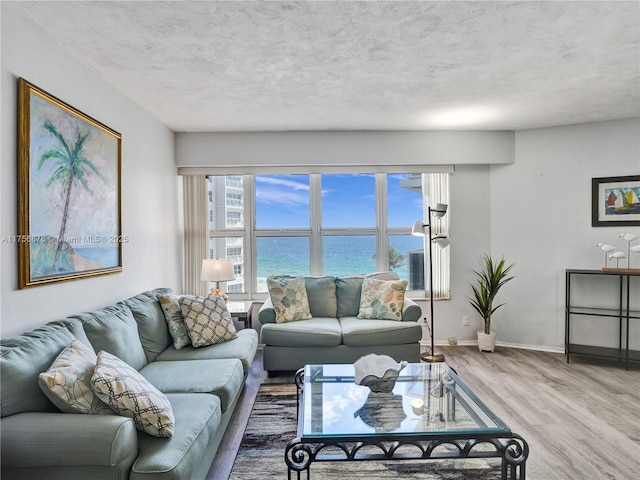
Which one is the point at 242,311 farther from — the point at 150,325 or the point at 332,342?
the point at 150,325

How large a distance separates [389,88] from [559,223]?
2707mm

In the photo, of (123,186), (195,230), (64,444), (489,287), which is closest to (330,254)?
(195,230)

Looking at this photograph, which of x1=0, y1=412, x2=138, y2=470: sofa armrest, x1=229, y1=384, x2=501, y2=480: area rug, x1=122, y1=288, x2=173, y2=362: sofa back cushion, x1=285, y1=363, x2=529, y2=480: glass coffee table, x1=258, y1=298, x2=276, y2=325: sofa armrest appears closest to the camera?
x1=0, y1=412, x2=138, y2=470: sofa armrest

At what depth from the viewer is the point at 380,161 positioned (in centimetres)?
452

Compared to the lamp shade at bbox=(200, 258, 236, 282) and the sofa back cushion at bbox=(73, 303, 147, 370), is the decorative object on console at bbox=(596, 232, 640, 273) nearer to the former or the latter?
the lamp shade at bbox=(200, 258, 236, 282)

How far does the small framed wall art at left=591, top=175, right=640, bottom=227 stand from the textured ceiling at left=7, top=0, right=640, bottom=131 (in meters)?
0.71

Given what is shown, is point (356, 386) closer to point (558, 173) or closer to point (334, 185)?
point (334, 185)

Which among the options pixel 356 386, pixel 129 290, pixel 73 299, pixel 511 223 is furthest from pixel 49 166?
pixel 511 223

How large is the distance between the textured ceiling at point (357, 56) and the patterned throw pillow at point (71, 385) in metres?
1.77

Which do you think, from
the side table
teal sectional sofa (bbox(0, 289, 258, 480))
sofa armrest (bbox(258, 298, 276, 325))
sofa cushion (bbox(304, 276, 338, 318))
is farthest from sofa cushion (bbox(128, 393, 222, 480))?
sofa cushion (bbox(304, 276, 338, 318))

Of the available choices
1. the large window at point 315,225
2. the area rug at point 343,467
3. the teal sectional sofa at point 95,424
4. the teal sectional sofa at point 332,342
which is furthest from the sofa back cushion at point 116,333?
the large window at point 315,225

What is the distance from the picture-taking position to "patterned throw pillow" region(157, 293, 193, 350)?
10.1ft

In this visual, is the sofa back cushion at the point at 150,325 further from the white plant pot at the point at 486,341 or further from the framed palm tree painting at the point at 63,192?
the white plant pot at the point at 486,341

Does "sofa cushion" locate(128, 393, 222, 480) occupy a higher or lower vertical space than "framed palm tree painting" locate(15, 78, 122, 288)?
lower
